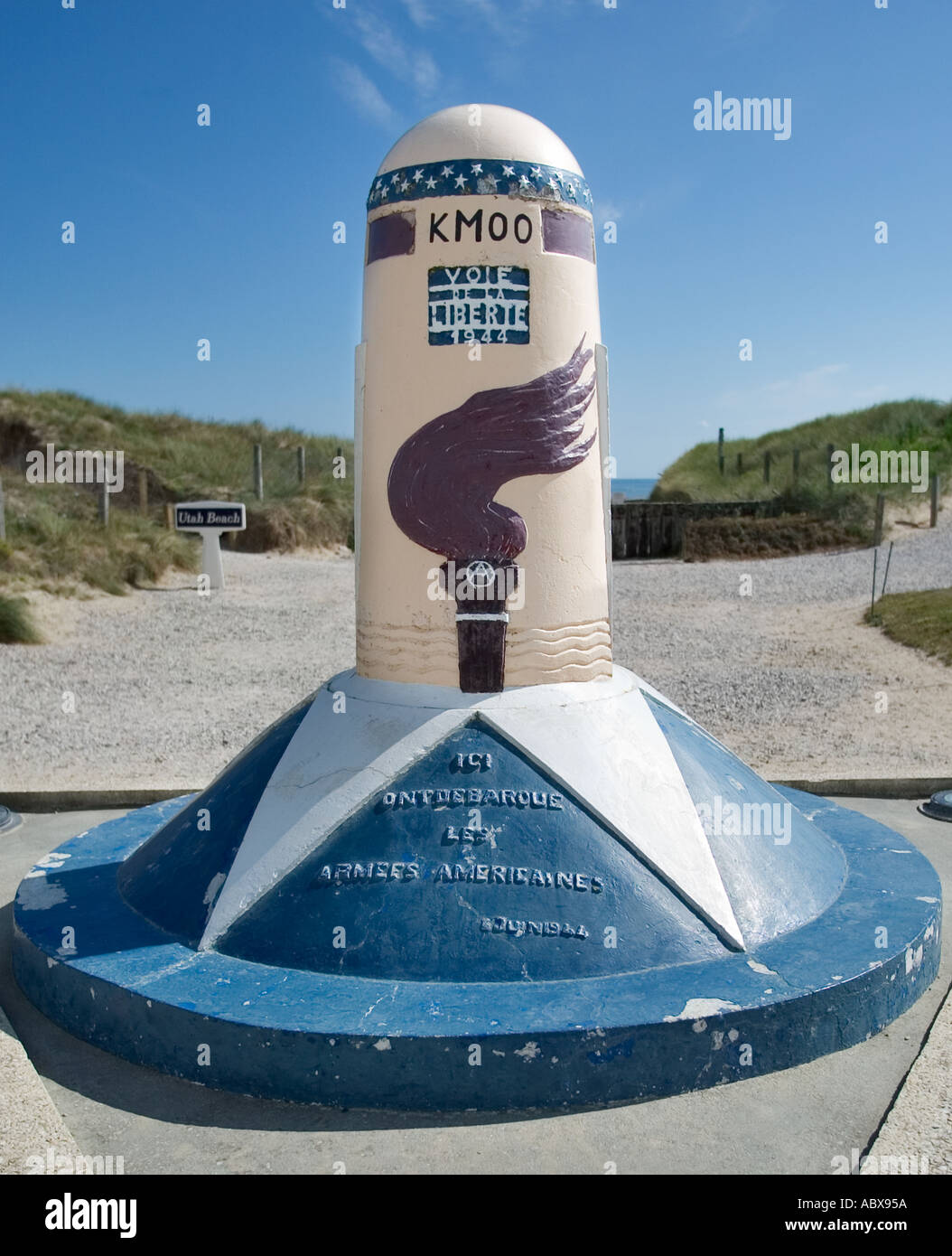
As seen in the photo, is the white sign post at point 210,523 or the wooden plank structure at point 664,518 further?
the wooden plank structure at point 664,518

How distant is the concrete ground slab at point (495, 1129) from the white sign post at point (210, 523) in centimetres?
1637

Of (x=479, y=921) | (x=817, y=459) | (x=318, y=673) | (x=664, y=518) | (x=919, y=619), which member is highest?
(x=817, y=459)

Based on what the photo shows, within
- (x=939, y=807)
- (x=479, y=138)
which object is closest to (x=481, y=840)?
(x=479, y=138)

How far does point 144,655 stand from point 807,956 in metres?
11.4

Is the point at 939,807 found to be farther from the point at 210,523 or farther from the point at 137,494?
the point at 137,494

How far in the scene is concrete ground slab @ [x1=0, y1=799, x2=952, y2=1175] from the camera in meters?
3.18

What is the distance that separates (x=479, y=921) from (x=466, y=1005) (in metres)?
0.36

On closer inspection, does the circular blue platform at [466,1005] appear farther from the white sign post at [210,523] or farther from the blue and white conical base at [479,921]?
the white sign post at [210,523]

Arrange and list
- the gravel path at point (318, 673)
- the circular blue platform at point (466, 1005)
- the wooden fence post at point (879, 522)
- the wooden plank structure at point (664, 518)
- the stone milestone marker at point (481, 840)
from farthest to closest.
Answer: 1. the wooden plank structure at point (664, 518)
2. the wooden fence post at point (879, 522)
3. the gravel path at point (318, 673)
4. the stone milestone marker at point (481, 840)
5. the circular blue platform at point (466, 1005)

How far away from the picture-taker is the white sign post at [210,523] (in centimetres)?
1950

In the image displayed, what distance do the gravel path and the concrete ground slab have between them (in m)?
3.72

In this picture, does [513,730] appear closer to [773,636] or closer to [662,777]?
[662,777]

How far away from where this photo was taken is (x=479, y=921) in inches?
151

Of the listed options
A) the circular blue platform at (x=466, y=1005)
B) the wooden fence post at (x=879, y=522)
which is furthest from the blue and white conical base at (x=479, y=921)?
the wooden fence post at (x=879, y=522)
